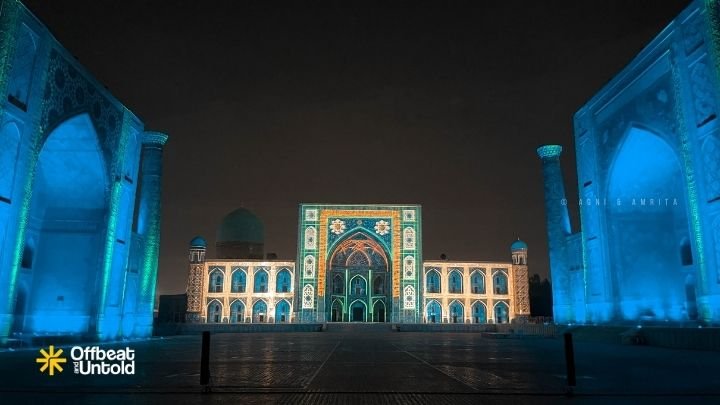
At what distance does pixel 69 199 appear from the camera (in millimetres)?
15953

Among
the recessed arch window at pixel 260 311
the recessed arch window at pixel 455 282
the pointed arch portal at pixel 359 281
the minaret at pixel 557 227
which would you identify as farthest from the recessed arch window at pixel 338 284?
the minaret at pixel 557 227

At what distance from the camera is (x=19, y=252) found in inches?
446

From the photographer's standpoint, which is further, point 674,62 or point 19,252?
point 674,62

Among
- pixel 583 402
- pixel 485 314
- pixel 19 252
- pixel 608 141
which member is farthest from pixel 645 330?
pixel 485 314

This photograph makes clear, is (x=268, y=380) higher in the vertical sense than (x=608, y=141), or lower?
lower

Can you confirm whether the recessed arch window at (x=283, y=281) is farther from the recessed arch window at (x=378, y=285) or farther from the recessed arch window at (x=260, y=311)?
the recessed arch window at (x=378, y=285)

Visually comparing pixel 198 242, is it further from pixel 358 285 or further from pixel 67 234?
pixel 67 234

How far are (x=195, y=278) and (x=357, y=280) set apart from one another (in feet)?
36.9

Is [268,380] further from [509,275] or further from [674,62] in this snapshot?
[509,275]

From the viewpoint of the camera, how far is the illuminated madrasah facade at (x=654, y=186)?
43.2 ft

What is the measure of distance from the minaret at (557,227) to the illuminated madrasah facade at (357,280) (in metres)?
12.1

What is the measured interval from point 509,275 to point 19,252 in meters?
31.9

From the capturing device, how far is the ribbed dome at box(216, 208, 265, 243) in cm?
4347

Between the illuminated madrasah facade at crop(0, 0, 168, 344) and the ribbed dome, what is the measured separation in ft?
81.7
